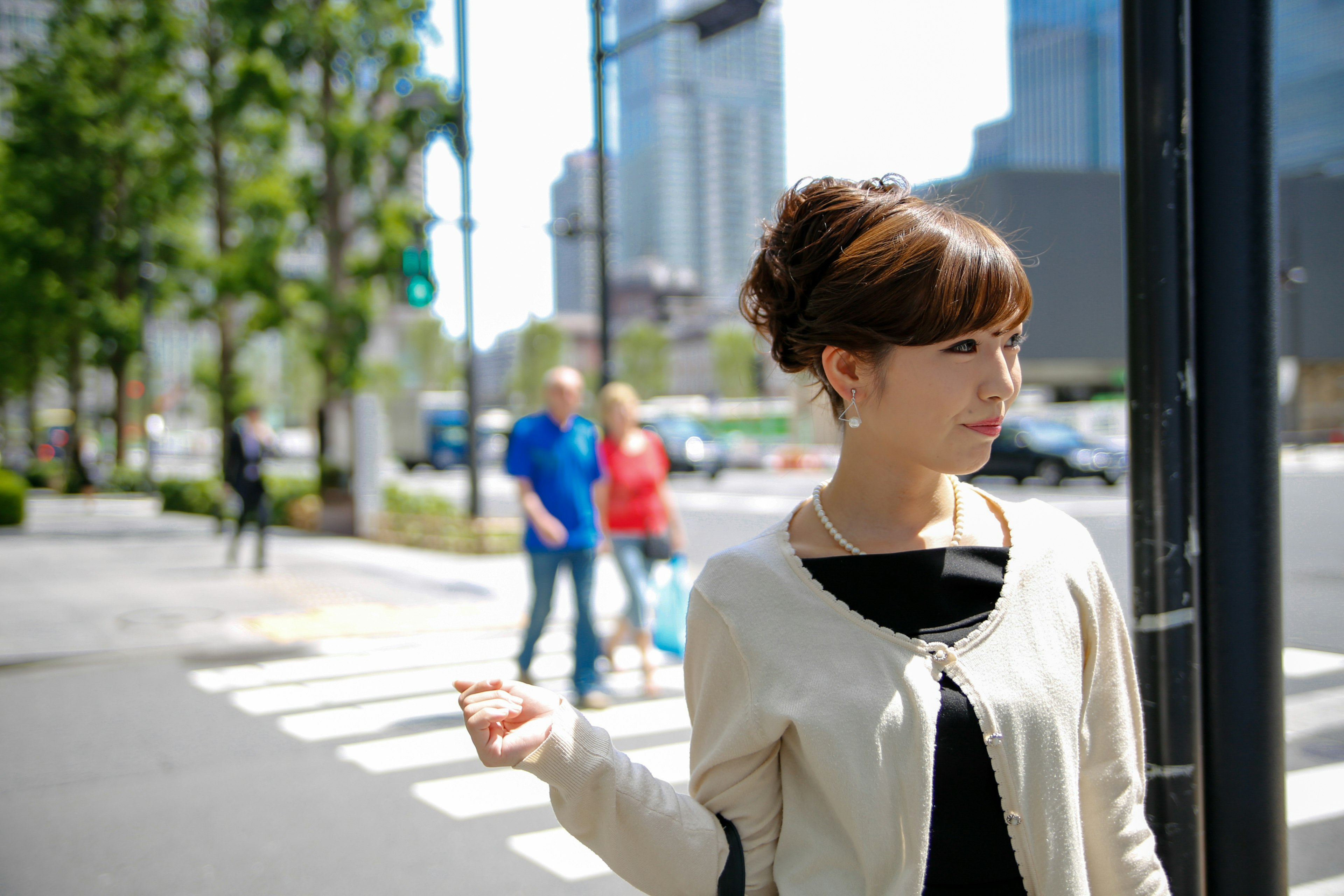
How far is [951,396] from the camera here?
5.08 ft

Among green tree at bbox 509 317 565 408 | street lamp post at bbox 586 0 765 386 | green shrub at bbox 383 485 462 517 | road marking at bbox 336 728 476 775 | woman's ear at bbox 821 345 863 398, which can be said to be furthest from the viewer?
green tree at bbox 509 317 565 408

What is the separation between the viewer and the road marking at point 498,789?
4969 mm

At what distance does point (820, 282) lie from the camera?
5.19ft

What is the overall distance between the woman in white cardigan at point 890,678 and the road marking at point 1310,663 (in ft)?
2.64

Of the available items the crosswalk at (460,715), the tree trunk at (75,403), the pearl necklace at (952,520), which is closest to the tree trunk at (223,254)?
the tree trunk at (75,403)

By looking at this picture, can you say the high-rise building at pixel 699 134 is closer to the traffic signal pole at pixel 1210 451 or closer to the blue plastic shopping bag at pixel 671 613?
the traffic signal pole at pixel 1210 451

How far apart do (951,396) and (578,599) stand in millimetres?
5208

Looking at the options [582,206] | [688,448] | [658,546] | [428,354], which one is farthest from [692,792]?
[428,354]

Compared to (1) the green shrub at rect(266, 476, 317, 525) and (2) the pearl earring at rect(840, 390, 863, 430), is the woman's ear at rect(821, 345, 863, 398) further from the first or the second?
(1) the green shrub at rect(266, 476, 317, 525)

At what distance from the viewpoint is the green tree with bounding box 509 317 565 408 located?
78.6 metres

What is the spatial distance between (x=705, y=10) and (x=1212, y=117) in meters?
8.12

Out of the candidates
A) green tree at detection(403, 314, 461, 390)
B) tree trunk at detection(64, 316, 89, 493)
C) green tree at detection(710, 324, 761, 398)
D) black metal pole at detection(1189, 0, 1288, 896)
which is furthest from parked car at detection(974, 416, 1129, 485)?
green tree at detection(403, 314, 461, 390)

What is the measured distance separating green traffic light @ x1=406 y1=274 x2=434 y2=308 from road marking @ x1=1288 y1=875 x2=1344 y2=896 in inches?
465

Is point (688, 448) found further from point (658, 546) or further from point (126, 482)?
point (658, 546)
